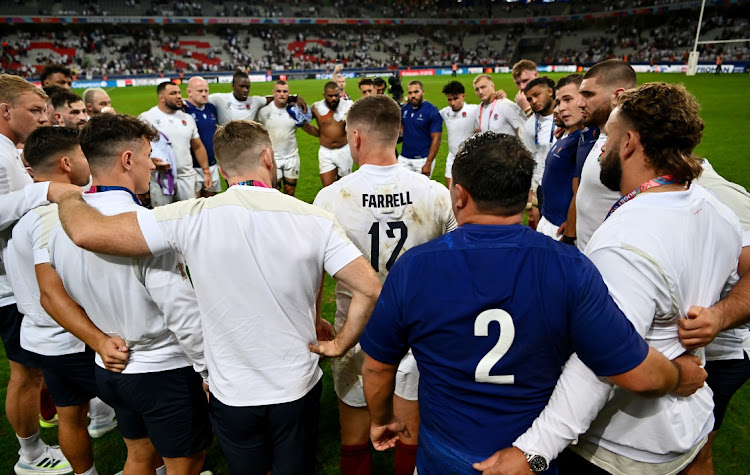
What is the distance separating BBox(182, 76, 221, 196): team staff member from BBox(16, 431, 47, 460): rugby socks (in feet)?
17.5

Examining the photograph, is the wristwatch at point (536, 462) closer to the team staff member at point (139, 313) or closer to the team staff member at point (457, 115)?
the team staff member at point (139, 313)

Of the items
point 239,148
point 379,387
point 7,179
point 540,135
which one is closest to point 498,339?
point 379,387

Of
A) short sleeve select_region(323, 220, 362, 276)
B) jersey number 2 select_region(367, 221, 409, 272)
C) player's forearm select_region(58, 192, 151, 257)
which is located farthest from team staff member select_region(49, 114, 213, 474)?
jersey number 2 select_region(367, 221, 409, 272)

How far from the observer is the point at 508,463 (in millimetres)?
1652

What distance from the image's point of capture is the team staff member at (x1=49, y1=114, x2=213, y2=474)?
2.27 meters

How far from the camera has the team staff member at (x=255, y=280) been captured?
2.03 meters

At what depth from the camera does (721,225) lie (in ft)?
6.31

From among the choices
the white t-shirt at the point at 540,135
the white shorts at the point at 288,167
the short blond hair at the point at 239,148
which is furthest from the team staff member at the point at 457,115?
the short blond hair at the point at 239,148

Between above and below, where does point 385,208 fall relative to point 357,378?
above

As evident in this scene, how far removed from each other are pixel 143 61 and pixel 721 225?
174 ft

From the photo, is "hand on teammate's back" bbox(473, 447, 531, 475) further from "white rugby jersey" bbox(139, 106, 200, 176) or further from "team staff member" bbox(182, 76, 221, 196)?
"team staff member" bbox(182, 76, 221, 196)

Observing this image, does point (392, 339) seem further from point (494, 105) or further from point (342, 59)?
point (342, 59)

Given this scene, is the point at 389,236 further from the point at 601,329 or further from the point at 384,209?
the point at 601,329

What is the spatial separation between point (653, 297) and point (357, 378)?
1855 mm
